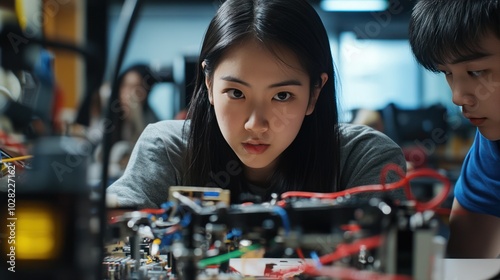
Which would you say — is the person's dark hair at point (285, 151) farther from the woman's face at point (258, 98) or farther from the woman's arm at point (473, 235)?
the woman's arm at point (473, 235)

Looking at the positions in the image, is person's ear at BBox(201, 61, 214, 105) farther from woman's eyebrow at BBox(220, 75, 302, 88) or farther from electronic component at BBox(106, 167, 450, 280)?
electronic component at BBox(106, 167, 450, 280)

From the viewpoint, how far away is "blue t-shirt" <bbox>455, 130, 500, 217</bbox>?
1271 mm

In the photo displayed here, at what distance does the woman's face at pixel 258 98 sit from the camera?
3.38 ft

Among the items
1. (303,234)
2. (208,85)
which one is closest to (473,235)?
(208,85)

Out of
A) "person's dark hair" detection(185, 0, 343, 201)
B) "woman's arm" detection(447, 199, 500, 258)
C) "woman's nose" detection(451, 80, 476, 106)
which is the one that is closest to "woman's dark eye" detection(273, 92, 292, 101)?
"person's dark hair" detection(185, 0, 343, 201)

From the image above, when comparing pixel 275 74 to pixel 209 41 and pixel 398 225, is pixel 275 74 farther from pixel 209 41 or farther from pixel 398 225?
pixel 398 225

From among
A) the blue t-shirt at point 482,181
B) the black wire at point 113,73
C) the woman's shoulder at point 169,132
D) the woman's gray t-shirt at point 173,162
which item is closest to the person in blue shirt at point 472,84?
the blue t-shirt at point 482,181

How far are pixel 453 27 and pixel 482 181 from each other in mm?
386

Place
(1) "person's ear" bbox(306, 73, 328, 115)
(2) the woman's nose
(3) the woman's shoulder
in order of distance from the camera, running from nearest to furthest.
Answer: (2) the woman's nose
(1) "person's ear" bbox(306, 73, 328, 115)
(3) the woman's shoulder

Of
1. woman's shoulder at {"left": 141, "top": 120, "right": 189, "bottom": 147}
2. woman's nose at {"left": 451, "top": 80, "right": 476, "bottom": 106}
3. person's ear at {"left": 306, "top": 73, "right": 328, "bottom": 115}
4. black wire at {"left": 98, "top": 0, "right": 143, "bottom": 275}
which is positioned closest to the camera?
black wire at {"left": 98, "top": 0, "right": 143, "bottom": 275}

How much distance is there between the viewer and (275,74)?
3.43 feet

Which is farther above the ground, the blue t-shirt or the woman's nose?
the woman's nose

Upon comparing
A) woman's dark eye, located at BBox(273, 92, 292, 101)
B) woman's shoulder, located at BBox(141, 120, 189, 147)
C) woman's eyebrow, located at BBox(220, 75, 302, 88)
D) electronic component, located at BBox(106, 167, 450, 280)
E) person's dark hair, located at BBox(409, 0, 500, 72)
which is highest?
person's dark hair, located at BBox(409, 0, 500, 72)

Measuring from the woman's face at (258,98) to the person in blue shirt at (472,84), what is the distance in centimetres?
26
